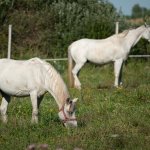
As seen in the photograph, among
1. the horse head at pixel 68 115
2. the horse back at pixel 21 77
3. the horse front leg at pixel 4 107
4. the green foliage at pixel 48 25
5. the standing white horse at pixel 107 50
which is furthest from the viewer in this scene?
the green foliage at pixel 48 25

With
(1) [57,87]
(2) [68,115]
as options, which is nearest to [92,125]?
(2) [68,115]

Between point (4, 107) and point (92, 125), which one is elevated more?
point (4, 107)

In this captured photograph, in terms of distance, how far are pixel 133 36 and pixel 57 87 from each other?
458 centimetres

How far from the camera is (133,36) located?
7551mm

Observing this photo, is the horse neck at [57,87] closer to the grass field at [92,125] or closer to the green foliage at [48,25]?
the grass field at [92,125]

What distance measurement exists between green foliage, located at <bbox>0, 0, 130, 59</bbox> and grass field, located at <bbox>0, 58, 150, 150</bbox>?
4.90 meters

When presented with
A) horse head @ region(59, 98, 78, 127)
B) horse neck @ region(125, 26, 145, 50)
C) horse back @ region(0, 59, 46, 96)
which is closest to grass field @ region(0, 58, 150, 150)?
horse head @ region(59, 98, 78, 127)

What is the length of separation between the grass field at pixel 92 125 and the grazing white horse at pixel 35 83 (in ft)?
0.86

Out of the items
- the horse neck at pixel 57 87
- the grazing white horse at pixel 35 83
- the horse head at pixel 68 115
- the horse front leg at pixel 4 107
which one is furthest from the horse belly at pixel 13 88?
the horse head at pixel 68 115

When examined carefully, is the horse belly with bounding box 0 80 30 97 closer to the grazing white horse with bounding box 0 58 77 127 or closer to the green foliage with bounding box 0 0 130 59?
the grazing white horse with bounding box 0 58 77 127

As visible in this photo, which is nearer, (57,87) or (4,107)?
(57,87)

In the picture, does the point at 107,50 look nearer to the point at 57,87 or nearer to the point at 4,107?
the point at 57,87

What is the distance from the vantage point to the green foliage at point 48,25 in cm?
1068

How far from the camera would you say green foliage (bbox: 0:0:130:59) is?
10.7 meters
